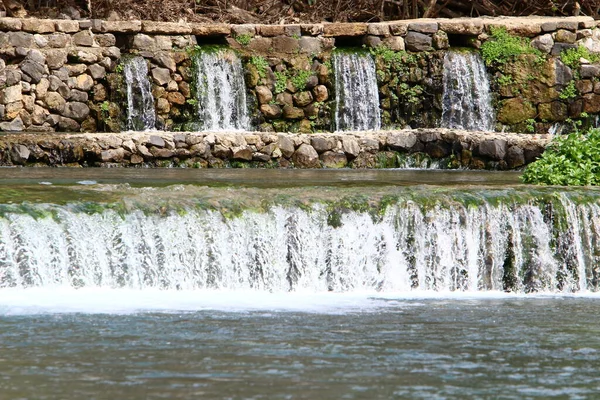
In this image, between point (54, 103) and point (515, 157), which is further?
point (54, 103)

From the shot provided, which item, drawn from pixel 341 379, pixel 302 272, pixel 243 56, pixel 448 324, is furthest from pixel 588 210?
pixel 243 56

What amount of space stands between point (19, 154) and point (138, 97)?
3.71 metres

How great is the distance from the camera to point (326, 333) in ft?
28.1

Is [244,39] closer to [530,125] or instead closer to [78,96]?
[78,96]

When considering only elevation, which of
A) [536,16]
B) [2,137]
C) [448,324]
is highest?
[536,16]

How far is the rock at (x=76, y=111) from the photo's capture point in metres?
20.2

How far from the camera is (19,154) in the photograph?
56.1 ft

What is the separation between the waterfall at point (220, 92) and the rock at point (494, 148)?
4131 mm

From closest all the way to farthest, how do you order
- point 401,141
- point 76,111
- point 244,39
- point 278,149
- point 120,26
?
point 278,149 → point 401,141 → point 76,111 → point 120,26 → point 244,39

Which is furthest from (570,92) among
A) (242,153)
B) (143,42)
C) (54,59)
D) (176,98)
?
(54,59)

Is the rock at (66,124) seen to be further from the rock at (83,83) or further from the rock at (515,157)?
the rock at (515,157)

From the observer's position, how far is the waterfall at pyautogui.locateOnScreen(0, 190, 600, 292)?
11094 millimetres

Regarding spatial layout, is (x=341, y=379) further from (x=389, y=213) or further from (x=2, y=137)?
(x=2, y=137)

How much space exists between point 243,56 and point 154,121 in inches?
79.8
